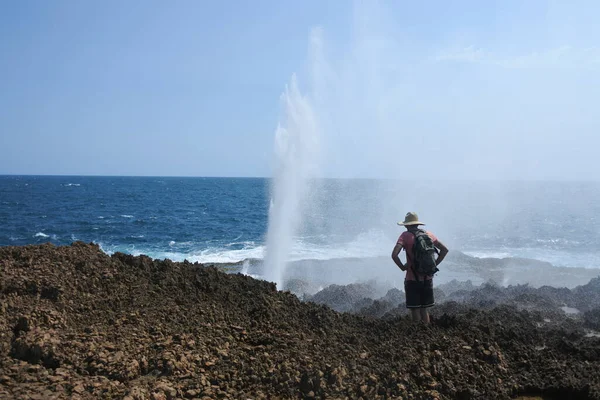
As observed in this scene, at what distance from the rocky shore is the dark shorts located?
35 cm

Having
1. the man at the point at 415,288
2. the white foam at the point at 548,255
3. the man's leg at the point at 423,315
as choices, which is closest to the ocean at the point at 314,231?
the white foam at the point at 548,255

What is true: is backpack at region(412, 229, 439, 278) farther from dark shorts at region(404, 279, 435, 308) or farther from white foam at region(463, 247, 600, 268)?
white foam at region(463, 247, 600, 268)

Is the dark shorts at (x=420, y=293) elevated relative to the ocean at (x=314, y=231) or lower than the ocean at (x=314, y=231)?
elevated

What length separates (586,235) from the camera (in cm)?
3941

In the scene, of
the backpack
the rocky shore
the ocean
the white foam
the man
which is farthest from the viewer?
the ocean

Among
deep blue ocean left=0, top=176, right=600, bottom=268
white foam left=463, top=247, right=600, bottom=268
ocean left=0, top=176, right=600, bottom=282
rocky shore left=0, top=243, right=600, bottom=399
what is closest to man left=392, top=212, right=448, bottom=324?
rocky shore left=0, top=243, right=600, bottom=399

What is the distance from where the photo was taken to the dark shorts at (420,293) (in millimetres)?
7141

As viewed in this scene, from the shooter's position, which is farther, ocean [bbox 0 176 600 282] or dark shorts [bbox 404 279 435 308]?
ocean [bbox 0 176 600 282]

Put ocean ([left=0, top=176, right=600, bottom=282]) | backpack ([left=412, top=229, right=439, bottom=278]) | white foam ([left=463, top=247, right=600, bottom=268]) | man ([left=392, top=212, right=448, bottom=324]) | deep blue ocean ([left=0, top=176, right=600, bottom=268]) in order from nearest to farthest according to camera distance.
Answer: backpack ([left=412, top=229, right=439, bottom=278]) → man ([left=392, top=212, right=448, bottom=324]) → white foam ([left=463, top=247, right=600, bottom=268]) → ocean ([left=0, top=176, right=600, bottom=282]) → deep blue ocean ([left=0, top=176, right=600, bottom=268])

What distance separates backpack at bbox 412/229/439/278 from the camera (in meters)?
7.00

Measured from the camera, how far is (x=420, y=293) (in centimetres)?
717

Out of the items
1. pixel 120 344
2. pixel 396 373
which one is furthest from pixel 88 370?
pixel 396 373

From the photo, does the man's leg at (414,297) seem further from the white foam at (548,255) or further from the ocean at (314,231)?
the white foam at (548,255)

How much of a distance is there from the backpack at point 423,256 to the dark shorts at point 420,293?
16cm
